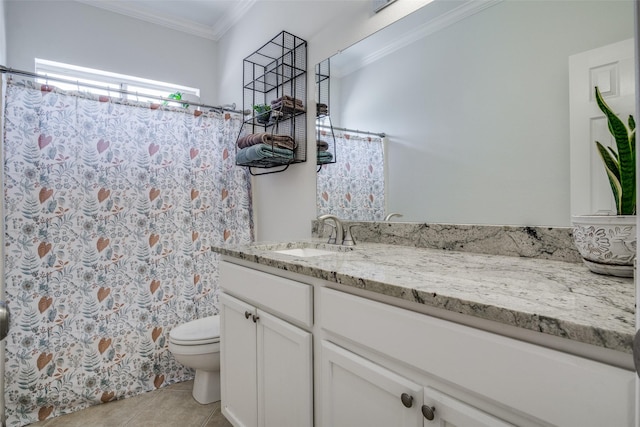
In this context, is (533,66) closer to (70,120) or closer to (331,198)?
(331,198)

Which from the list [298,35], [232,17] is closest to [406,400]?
[298,35]

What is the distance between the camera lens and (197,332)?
1982 millimetres

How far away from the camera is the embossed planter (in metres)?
0.79

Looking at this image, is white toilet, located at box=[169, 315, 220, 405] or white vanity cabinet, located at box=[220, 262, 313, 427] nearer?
white vanity cabinet, located at box=[220, 262, 313, 427]

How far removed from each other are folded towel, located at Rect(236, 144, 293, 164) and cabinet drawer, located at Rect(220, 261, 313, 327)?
698 mm

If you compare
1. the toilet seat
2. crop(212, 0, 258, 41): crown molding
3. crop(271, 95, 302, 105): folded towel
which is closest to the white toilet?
the toilet seat

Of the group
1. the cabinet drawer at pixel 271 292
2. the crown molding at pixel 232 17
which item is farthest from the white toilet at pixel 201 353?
the crown molding at pixel 232 17

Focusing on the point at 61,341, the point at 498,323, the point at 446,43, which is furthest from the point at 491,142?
the point at 61,341

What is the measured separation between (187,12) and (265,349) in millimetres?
2709

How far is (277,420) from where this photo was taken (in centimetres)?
122

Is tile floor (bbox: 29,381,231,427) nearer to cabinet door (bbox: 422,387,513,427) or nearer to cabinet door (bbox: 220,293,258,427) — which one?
cabinet door (bbox: 220,293,258,427)

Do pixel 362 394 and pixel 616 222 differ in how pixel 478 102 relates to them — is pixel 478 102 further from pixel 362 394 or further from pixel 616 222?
pixel 362 394

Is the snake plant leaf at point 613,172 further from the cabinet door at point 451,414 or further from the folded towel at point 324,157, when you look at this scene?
the folded towel at point 324,157

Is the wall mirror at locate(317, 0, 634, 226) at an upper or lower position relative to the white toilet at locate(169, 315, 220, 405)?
upper
